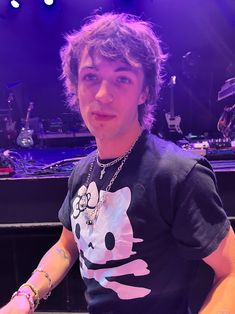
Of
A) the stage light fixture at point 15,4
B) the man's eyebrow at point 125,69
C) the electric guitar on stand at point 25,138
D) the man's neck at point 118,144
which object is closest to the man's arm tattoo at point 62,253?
the man's neck at point 118,144

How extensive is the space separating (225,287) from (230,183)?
1253 millimetres

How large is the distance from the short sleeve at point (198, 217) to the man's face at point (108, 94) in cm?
21

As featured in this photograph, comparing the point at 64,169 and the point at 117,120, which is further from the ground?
the point at 117,120

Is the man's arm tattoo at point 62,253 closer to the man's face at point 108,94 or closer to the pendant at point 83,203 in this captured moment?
the pendant at point 83,203

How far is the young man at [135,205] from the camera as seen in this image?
2.71ft

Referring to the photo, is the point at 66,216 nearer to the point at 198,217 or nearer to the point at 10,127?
the point at 198,217

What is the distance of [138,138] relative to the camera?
99 centimetres

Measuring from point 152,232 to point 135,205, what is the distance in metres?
0.07

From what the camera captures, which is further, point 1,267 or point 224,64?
point 224,64

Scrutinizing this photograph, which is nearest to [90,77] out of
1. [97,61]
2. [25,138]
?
[97,61]

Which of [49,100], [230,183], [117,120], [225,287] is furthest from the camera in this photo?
[49,100]

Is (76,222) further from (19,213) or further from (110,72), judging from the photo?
(19,213)

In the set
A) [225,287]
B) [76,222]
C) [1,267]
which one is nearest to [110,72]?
[76,222]

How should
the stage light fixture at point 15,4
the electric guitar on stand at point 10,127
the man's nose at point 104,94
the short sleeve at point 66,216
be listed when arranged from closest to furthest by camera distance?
the man's nose at point 104,94, the short sleeve at point 66,216, the electric guitar on stand at point 10,127, the stage light fixture at point 15,4
